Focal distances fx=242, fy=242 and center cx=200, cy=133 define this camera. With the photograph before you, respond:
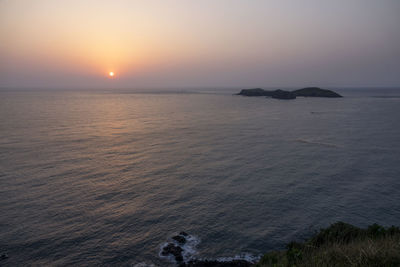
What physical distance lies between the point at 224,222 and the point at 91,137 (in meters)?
31.7

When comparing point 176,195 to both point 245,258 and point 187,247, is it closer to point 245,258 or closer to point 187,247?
point 187,247

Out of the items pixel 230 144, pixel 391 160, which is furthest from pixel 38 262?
pixel 391 160

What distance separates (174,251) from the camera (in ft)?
41.4

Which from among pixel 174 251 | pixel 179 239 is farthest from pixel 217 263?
pixel 179 239

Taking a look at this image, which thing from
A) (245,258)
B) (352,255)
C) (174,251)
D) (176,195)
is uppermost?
(352,255)

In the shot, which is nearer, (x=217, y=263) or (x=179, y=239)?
(x=217, y=263)

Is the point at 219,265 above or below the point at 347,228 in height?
below

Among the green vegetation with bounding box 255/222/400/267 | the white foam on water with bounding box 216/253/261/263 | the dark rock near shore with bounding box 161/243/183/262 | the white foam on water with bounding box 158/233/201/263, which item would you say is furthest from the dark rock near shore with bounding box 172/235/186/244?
the green vegetation with bounding box 255/222/400/267

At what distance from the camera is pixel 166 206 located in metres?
17.4

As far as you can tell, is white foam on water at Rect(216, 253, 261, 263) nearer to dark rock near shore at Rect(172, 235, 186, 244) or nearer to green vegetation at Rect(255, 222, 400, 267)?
green vegetation at Rect(255, 222, 400, 267)

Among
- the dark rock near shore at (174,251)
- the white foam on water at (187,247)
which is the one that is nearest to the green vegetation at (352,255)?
the white foam on water at (187,247)

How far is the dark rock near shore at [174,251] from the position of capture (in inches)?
486

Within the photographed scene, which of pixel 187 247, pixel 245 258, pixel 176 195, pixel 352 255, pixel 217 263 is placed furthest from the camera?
pixel 176 195

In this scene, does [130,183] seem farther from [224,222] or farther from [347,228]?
[347,228]
